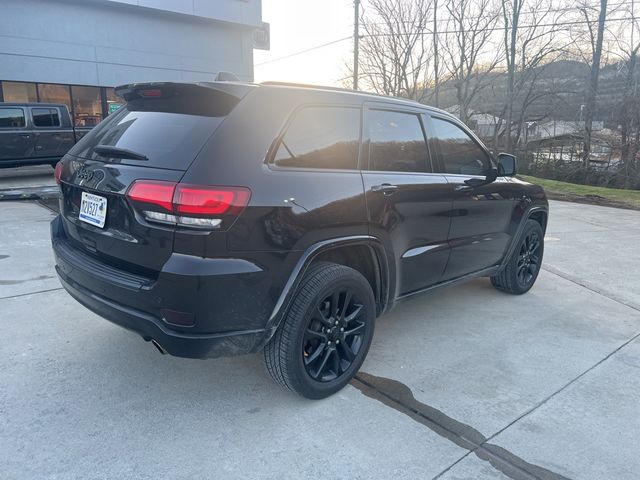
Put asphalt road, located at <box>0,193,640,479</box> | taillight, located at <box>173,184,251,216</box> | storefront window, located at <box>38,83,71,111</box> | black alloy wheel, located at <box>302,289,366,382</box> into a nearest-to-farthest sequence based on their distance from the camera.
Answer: taillight, located at <box>173,184,251,216</box>
asphalt road, located at <box>0,193,640,479</box>
black alloy wheel, located at <box>302,289,366,382</box>
storefront window, located at <box>38,83,71,111</box>

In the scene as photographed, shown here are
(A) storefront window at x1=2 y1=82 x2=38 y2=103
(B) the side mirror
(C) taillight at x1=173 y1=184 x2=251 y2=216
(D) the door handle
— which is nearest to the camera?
(C) taillight at x1=173 y1=184 x2=251 y2=216

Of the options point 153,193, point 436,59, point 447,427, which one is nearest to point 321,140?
point 153,193

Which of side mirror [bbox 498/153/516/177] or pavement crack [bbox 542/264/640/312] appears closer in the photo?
side mirror [bbox 498/153/516/177]

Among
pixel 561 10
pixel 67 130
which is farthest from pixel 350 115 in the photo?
pixel 561 10

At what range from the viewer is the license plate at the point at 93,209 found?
2.59 m

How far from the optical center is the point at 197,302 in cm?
227

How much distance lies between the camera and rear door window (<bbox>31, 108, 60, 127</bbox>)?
41.0 feet

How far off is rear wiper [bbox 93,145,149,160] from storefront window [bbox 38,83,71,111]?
1688cm

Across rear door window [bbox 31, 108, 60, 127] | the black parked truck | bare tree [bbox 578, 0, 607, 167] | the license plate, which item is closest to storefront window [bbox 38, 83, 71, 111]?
the black parked truck

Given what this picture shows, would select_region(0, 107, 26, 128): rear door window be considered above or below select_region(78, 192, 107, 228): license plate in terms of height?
above

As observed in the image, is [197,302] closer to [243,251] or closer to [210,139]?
[243,251]

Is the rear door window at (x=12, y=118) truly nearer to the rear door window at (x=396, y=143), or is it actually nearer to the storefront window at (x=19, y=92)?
the storefront window at (x=19, y=92)

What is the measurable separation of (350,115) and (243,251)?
124 centimetres

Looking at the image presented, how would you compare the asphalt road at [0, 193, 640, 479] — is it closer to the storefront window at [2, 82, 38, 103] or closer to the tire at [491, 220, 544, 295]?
the tire at [491, 220, 544, 295]
